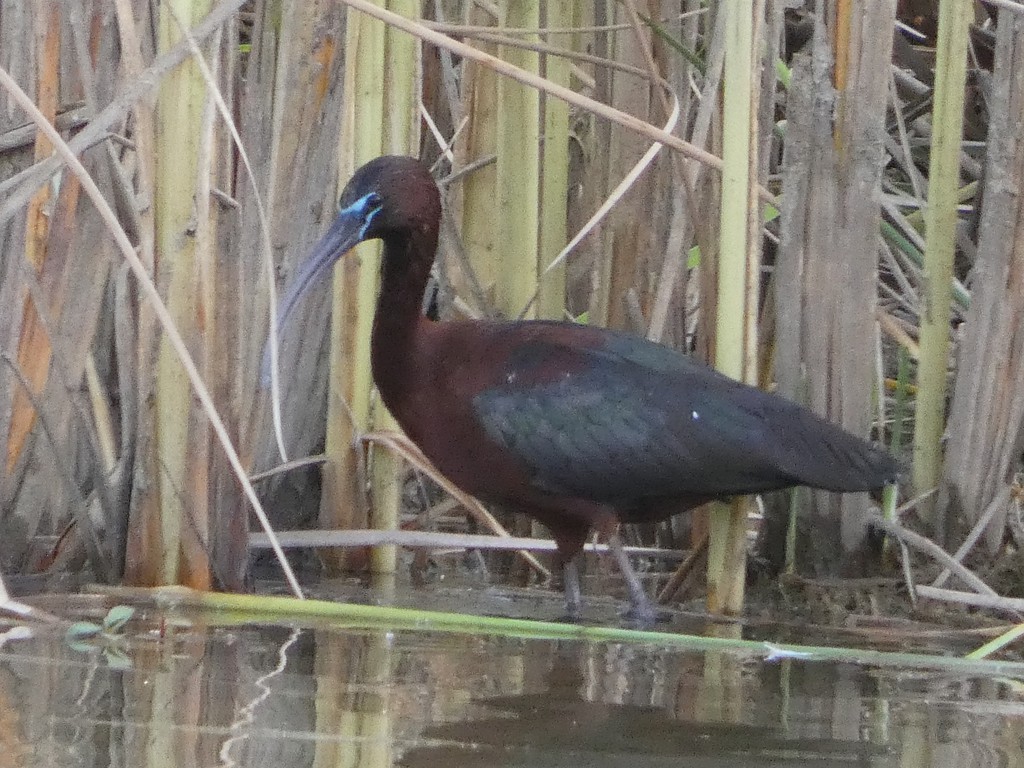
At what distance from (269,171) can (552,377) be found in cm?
81

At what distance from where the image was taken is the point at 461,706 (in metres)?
2.87

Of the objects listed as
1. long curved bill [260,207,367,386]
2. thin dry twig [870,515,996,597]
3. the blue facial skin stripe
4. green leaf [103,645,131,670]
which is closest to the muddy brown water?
green leaf [103,645,131,670]

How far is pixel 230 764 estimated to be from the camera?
235 cm

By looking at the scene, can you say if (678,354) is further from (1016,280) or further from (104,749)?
(104,749)

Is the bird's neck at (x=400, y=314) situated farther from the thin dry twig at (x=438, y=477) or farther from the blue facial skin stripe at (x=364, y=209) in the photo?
the blue facial skin stripe at (x=364, y=209)

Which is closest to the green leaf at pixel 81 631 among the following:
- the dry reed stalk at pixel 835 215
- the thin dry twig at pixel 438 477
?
the thin dry twig at pixel 438 477

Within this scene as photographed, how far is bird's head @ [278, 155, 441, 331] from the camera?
156 inches

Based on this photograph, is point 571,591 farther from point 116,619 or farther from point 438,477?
point 116,619

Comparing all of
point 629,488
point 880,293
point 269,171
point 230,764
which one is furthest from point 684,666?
point 880,293

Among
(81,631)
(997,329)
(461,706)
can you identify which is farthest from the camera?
(997,329)

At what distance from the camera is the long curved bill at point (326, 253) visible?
13.0 feet

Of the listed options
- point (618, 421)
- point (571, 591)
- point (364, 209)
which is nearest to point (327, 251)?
point (364, 209)

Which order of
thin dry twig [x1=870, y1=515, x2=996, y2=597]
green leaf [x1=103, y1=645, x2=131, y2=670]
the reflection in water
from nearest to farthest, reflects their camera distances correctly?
the reflection in water
green leaf [x1=103, y1=645, x2=131, y2=670]
thin dry twig [x1=870, y1=515, x2=996, y2=597]

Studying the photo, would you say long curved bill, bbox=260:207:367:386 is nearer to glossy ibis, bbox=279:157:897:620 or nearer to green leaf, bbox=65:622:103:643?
glossy ibis, bbox=279:157:897:620
